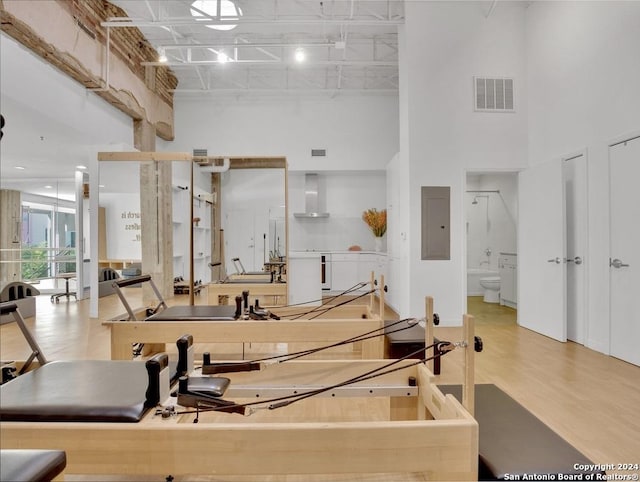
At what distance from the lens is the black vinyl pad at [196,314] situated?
2.66m

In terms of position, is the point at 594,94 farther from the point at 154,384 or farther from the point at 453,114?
the point at 154,384

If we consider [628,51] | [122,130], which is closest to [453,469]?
[628,51]

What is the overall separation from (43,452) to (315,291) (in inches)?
176

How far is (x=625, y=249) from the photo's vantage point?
3.21 metres

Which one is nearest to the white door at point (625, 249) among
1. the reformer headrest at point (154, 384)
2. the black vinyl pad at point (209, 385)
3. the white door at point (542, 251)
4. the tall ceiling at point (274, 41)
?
the white door at point (542, 251)

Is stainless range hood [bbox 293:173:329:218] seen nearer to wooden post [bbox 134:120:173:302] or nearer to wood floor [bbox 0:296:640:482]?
wooden post [bbox 134:120:173:302]

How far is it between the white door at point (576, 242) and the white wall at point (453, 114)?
0.81 metres

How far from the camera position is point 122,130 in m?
5.70

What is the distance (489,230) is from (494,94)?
3.30 m

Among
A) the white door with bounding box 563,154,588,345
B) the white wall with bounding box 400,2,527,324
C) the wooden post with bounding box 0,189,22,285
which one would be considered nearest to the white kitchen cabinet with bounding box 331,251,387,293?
the white wall with bounding box 400,2,527,324

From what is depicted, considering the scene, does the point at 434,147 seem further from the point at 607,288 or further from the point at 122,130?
the point at 122,130

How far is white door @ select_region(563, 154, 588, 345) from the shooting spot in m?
3.71

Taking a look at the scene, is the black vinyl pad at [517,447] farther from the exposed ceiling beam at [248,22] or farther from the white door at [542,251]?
the exposed ceiling beam at [248,22]

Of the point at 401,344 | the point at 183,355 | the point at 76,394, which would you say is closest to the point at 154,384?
the point at 183,355
